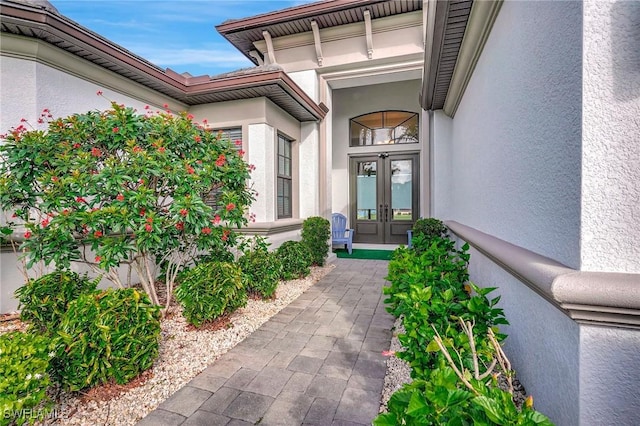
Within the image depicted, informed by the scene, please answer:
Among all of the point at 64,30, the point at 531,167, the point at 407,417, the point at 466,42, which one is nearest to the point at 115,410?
the point at 407,417

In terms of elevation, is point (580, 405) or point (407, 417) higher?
point (407, 417)

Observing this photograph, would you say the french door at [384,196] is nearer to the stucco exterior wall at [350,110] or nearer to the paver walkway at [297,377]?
the stucco exterior wall at [350,110]

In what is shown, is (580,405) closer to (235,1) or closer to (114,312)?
(114,312)

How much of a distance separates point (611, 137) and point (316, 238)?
5.05 meters

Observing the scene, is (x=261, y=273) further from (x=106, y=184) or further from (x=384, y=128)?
(x=384, y=128)

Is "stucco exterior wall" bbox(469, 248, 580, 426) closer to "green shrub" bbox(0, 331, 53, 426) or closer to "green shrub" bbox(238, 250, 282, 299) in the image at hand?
"green shrub" bbox(0, 331, 53, 426)

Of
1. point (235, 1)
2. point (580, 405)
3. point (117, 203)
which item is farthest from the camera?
point (235, 1)

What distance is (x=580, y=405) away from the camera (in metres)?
1.00

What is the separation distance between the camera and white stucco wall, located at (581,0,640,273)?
970 millimetres

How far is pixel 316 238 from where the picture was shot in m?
5.87

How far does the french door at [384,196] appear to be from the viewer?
8250mm

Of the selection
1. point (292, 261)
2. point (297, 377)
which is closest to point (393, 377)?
point (297, 377)

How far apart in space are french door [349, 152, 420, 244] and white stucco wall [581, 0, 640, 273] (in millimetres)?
7349

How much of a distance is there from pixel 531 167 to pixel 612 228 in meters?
0.61
